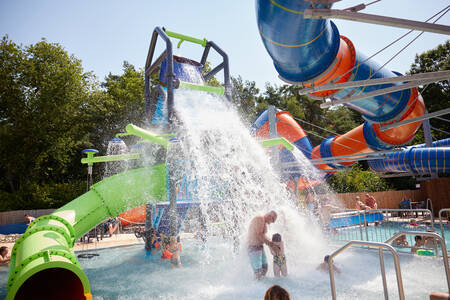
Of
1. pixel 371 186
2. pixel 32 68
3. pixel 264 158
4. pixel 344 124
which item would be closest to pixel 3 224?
pixel 32 68

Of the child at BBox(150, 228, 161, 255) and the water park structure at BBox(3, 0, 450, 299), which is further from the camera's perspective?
the child at BBox(150, 228, 161, 255)

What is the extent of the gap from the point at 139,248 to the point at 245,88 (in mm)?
32255

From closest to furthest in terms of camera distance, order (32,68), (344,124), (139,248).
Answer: (139,248), (32,68), (344,124)

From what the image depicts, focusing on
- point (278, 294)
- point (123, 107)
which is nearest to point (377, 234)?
point (278, 294)

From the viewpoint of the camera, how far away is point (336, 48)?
5.57 metres

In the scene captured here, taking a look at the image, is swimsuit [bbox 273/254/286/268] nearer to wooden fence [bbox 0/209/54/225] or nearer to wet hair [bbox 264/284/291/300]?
wet hair [bbox 264/284/291/300]

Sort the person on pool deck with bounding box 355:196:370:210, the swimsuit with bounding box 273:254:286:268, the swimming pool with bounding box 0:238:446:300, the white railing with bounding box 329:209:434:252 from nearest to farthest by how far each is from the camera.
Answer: the swimming pool with bounding box 0:238:446:300 → the swimsuit with bounding box 273:254:286:268 → the white railing with bounding box 329:209:434:252 → the person on pool deck with bounding box 355:196:370:210

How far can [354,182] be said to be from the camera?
25.4 meters

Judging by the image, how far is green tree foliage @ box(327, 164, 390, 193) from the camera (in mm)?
25281

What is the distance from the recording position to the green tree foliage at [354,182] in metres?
25.3

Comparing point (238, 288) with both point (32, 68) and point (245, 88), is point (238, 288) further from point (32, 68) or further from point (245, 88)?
point (245, 88)

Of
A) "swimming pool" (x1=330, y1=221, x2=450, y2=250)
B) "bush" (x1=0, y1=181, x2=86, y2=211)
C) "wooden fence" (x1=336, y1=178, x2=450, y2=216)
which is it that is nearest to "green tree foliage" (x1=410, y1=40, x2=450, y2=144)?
"wooden fence" (x1=336, y1=178, x2=450, y2=216)

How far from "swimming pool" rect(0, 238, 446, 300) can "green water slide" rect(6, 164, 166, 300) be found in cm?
110

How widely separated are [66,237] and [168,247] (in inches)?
143
